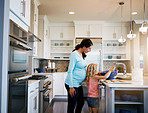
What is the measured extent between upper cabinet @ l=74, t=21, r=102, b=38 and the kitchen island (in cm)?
384

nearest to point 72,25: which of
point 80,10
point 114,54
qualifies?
point 80,10

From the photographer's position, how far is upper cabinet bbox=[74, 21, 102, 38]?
5.71 meters

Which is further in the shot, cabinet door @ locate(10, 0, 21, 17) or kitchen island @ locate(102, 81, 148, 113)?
kitchen island @ locate(102, 81, 148, 113)

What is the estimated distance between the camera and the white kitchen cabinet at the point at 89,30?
5715 millimetres

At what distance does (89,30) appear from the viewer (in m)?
5.75

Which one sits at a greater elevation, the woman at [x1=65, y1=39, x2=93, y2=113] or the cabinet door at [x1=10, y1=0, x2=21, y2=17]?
the cabinet door at [x1=10, y1=0, x2=21, y2=17]

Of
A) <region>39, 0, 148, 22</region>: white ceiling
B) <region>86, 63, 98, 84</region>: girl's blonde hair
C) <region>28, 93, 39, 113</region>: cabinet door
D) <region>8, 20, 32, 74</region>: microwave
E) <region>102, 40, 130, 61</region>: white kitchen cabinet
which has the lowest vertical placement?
<region>28, 93, 39, 113</region>: cabinet door

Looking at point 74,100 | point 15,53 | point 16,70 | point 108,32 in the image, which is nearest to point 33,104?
point 74,100

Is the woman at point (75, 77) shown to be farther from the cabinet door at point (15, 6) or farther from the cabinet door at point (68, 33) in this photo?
the cabinet door at point (68, 33)

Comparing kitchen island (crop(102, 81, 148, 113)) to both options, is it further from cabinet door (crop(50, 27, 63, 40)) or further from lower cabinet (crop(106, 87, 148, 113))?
cabinet door (crop(50, 27, 63, 40))

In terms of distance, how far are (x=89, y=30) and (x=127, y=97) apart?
3966 mm

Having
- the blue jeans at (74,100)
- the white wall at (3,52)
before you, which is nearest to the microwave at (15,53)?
the white wall at (3,52)

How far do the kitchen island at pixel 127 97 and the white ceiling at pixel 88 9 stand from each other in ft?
8.32

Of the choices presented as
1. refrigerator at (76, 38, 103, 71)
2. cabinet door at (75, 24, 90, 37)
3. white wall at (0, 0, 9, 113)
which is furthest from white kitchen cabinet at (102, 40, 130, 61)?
white wall at (0, 0, 9, 113)
